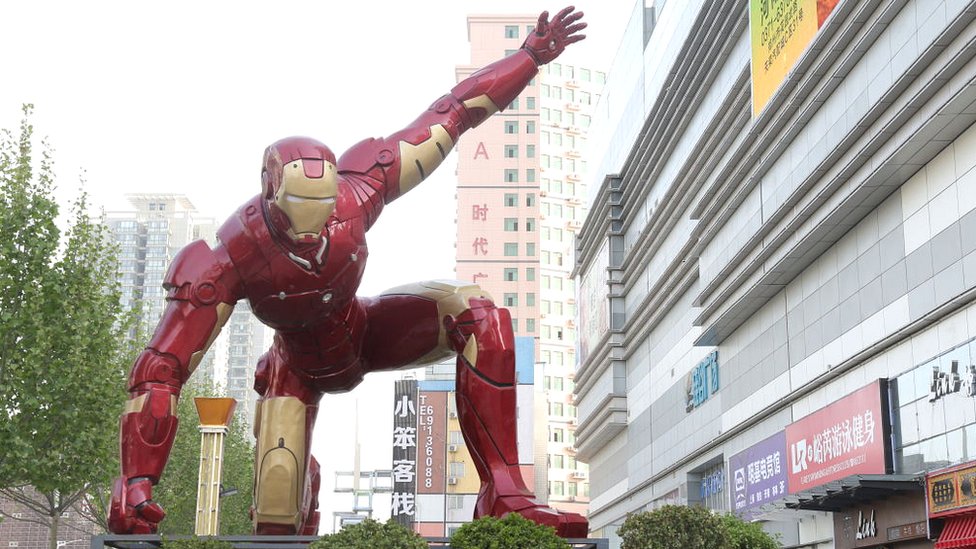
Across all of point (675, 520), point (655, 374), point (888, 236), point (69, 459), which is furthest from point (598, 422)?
point (675, 520)

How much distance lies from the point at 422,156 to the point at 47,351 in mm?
10479

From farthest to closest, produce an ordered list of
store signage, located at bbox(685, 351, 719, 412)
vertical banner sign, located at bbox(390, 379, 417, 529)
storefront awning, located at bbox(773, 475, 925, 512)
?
vertical banner sign, located at bbox(390, 379, 417, 529)
store signage, located at bbox(685, 351, 719, 412)
storefront awning, located at bbox(773, 475, 925, 512)

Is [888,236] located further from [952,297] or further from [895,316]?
[952,297]

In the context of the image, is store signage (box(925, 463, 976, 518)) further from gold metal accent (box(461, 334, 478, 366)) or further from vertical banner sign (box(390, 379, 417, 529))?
vertical banner sign (box(390, 379, 417, 529))

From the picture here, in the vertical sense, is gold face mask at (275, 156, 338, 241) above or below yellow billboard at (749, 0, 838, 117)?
below

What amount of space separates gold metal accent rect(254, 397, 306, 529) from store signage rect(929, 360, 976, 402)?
1244cm


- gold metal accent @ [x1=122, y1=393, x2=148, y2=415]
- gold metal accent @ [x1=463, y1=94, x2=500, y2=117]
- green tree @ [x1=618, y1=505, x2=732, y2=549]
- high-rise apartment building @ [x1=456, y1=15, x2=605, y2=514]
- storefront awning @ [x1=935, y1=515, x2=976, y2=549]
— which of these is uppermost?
high-rise apartment building @ [x1=456, y1=15, x2=605, y2=514]

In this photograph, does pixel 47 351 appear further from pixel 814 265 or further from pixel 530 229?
pixel 530 229

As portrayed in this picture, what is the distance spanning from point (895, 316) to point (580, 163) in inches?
2249

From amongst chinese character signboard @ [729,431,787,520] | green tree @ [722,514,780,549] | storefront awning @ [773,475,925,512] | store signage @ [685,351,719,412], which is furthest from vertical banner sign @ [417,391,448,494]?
green tree @ [722,514,780,549]

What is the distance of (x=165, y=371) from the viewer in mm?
7617

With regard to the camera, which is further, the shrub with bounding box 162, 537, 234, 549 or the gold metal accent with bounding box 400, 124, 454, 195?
the gold metal accent with bounding box 400, 124, 454, 195

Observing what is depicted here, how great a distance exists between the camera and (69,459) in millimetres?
17203

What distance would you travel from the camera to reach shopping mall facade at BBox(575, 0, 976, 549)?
60.9ft
